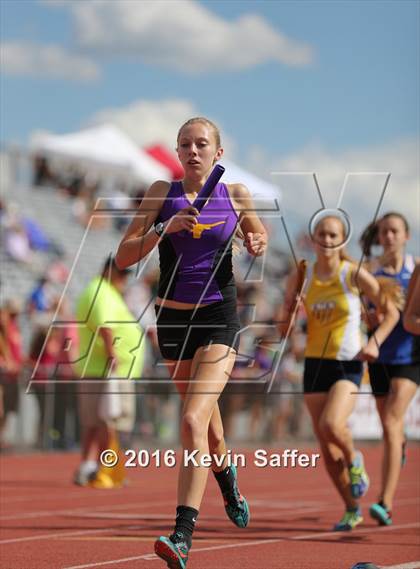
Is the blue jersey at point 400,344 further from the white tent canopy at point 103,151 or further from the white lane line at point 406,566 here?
the white tent canopy at point 103,151

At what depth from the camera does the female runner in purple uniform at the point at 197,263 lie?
5828 mm

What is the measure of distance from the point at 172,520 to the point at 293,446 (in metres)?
12.0

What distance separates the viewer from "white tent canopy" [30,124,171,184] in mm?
30438

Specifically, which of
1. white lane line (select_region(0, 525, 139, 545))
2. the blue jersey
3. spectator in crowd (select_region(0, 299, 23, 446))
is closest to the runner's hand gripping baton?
white lane line (select_region(0, 525, 139, 545))

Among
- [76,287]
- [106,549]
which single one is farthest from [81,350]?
[76,287]

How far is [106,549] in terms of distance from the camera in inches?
295

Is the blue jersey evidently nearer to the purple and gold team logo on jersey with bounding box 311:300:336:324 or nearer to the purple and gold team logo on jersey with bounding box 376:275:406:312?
the purple and gold team logo on jersey with bounding box 376:275:406:312

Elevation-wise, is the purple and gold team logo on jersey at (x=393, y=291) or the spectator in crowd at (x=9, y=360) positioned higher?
the purple and gold team logo on jersey at (x=393, y=291)

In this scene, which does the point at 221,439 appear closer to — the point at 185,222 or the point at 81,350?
the point at 185,222

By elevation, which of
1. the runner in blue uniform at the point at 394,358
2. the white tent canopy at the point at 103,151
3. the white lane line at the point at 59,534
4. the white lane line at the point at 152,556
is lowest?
the white lane line at the point at 59,534

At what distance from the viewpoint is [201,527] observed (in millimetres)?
8945

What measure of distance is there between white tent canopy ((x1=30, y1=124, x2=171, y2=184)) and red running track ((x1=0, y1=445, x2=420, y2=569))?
655 inches

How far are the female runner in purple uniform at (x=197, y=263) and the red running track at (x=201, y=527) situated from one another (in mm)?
1260

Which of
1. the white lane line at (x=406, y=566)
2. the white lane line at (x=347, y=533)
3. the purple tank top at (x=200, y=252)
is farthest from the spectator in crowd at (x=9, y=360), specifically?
the purple tank top at (x=200, y=252)
